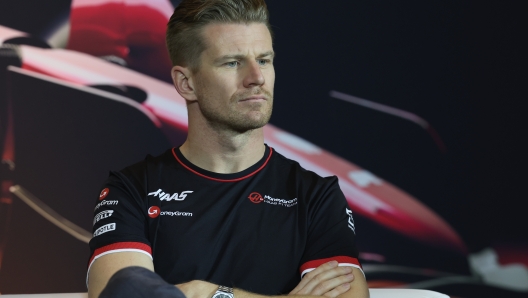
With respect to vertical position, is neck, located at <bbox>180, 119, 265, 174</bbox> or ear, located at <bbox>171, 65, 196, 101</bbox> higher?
ear, located at <bbox>171, 65, 196, 101</bbox>

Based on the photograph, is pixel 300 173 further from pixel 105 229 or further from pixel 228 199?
pixel 105 229

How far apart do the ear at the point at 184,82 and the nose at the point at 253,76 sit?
202 mm

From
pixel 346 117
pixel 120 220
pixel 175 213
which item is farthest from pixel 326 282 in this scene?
pixel 346 117

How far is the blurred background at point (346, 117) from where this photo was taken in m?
3.13

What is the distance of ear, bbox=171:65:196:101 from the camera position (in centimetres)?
194

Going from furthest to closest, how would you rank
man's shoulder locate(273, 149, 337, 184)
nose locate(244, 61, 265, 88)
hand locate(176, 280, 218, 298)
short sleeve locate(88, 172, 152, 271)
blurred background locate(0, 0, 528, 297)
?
blurred background locate(0, 0, 528, 297) → man's shoulder locate(273, 149, 337, 184) → nose locate(244, 61, 265, 88) → short sleeve locate(88, 172, 152, 271) → hand locate(176, 280, 218, 298)

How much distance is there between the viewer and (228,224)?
181 cm

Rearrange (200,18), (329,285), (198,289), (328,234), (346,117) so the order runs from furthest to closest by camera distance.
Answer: (346,117) → (200,18) → (328,234) → (329,285) → (198,289)

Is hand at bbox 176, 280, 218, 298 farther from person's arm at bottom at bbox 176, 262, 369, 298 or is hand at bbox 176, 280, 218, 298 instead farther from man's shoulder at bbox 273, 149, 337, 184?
man's shoulder at bbox 273, 149, 337, 184

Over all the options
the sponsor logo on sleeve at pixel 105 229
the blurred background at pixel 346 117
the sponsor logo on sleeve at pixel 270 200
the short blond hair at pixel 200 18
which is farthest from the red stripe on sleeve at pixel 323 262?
the blurred background at pixel 346 117

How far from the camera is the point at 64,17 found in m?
3.17

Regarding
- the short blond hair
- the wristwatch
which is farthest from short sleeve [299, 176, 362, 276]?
the short blond hair

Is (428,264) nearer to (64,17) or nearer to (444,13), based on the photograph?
(444,13)

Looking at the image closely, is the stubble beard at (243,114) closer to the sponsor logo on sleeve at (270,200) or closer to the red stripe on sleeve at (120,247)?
the sponsor logo on sleeve at (270,200)
